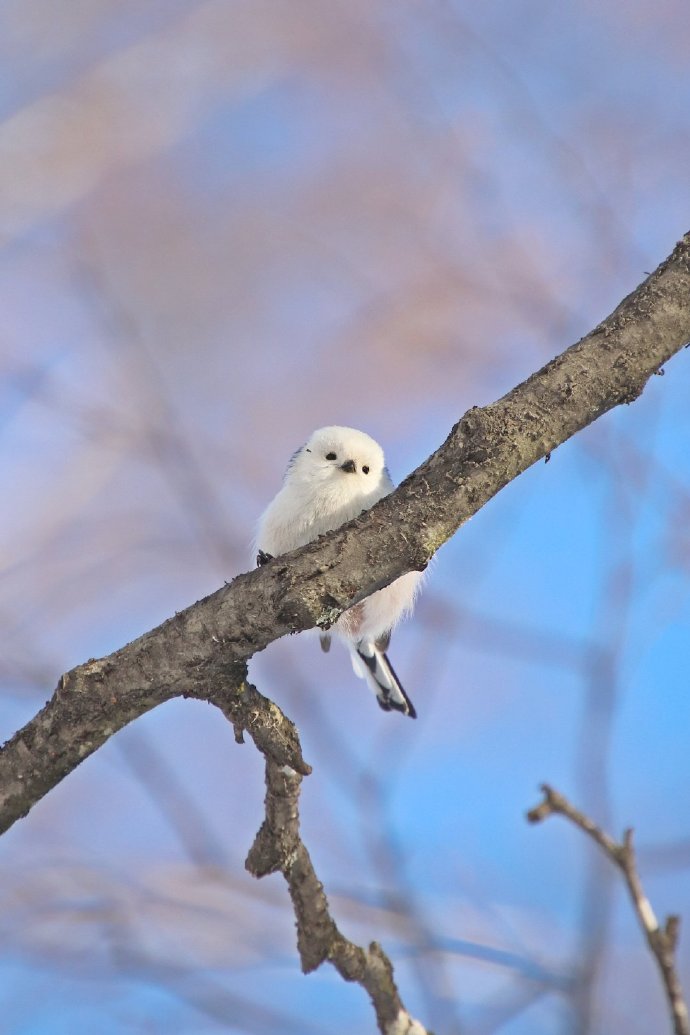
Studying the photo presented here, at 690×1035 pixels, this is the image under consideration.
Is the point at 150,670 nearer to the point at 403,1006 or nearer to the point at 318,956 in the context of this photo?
the point at 318,956

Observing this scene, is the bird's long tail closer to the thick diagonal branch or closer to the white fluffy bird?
the white fluffy bird

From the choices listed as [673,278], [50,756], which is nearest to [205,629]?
[50,756]

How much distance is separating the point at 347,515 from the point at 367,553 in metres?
1.07

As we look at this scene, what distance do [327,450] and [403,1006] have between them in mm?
1580

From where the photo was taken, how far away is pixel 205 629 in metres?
1.64

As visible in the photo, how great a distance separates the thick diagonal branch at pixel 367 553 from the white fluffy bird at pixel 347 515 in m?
0.82

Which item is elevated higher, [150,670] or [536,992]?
[150,670]

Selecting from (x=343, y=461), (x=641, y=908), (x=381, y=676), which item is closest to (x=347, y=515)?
(x=343, y=461)

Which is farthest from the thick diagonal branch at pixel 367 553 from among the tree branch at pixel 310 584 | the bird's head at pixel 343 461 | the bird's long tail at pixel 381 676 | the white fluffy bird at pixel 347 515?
the bird's long tail at pixel 381 676

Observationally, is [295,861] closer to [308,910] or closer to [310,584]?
[308,910]

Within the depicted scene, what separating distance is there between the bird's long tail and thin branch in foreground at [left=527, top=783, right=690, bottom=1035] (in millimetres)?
1909

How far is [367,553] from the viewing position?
1.59 metres

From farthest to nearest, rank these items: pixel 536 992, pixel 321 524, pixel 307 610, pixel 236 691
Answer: pixel 321 524 < pixel 536 992 < pixel 236 691 < pixel 307 610

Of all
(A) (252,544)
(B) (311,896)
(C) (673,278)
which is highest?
(A) (252,544)
